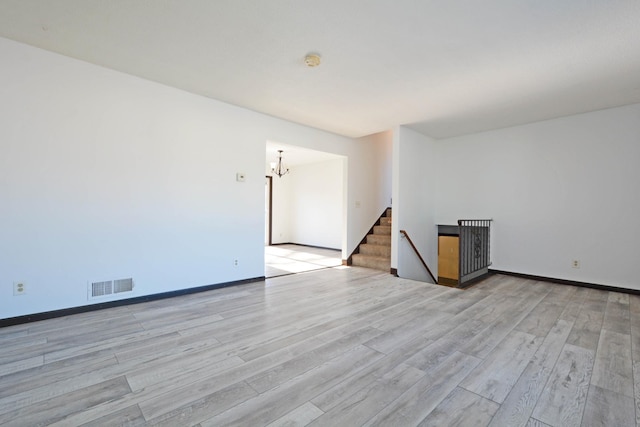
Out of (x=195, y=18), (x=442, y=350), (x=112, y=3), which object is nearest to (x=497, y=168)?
(x=442, y=350)

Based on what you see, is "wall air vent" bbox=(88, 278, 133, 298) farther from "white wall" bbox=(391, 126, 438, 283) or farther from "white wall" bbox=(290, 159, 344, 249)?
"white wall" bbox=(290, 159, 344, 249)

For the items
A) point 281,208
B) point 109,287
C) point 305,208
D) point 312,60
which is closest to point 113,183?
point 109,287

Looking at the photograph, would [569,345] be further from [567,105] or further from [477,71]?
[567,105]

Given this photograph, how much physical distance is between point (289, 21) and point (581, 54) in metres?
2.78

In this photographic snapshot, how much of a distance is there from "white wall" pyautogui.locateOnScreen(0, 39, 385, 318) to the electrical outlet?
3cm

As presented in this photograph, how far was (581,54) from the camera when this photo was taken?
2.69 metres

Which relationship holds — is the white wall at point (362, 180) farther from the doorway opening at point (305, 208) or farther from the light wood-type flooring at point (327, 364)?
the light wood-type flooring at point (327, 364)

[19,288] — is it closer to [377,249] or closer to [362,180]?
[377,249]

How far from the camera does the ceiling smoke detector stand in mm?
2734

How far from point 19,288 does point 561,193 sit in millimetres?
7103

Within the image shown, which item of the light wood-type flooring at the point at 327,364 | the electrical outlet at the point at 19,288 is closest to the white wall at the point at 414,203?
the light wood-type flooring at the point at 327,364

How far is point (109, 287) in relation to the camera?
10.3 ft

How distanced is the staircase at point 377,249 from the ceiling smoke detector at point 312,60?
3750mm

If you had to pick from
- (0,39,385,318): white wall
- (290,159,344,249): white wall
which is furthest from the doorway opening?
(0,39,385,318): white wall
